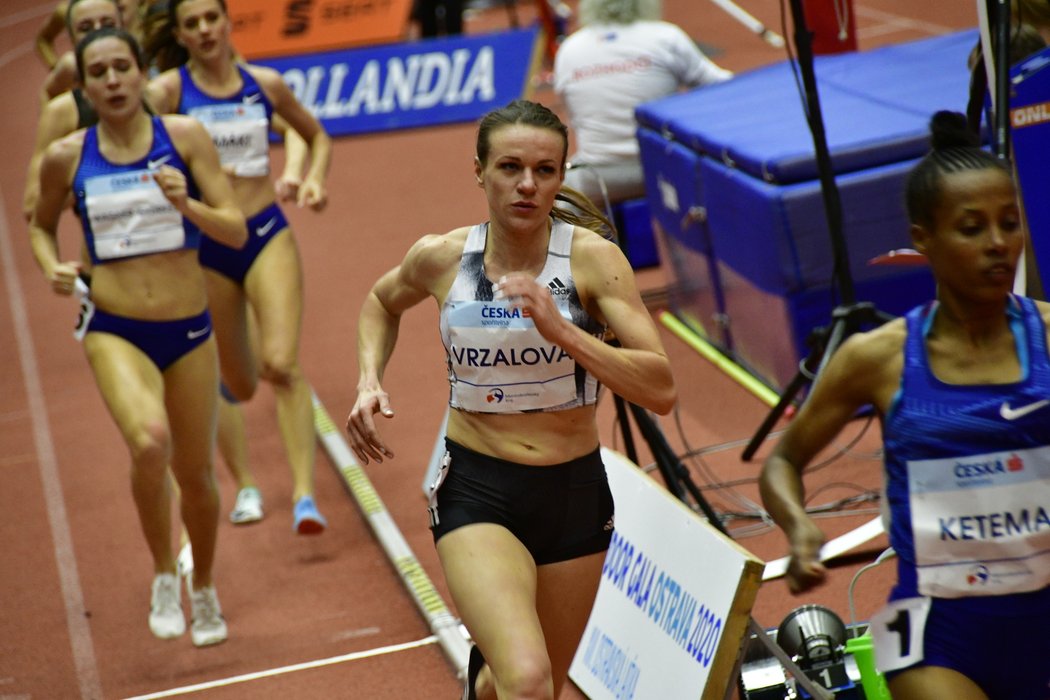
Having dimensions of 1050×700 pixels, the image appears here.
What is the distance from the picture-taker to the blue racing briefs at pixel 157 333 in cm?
529

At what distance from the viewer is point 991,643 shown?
2789 mm

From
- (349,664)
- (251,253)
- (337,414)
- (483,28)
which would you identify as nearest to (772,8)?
(483,28)

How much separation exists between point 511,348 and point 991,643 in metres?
1.35

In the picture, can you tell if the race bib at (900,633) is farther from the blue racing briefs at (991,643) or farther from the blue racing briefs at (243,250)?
the blue racing briefs at (243,250)

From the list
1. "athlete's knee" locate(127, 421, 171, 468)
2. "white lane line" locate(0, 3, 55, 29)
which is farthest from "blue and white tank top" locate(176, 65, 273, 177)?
"white lane line" locate(0, 3, 55, 29)

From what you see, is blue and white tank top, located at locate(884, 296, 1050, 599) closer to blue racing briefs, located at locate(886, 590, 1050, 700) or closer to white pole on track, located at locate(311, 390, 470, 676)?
blue racing briefs, located at locate(886, 590, 1050, 700)

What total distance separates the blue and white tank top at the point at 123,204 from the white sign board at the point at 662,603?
73.0 inches

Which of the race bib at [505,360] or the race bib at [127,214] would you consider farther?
the race bib at [127,214]

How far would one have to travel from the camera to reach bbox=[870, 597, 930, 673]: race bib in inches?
111

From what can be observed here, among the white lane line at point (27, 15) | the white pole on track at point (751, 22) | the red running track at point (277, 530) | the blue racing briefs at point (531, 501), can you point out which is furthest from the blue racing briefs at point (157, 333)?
the white lane line at point (27, 15)

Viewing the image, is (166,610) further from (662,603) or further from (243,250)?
(662,603)

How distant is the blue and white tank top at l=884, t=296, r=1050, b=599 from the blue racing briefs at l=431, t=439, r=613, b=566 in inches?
41.7

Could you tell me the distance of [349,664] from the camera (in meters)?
5.34

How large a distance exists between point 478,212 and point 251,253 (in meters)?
5.51
